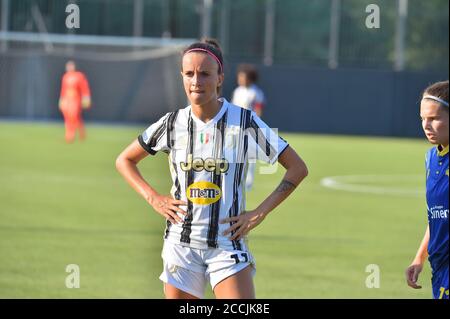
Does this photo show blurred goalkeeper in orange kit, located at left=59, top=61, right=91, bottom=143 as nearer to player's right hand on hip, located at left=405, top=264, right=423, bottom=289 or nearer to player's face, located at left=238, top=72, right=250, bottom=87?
player's face, located at left=238, top=72, right=250, bottom=87

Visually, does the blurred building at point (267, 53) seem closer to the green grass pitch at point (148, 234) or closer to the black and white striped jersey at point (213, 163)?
the green grass pitch at point (148, 234)

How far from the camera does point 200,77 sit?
20.2 feet

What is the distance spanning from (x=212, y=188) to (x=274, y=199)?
36 cm

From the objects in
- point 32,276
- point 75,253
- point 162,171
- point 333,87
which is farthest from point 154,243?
point 333,87

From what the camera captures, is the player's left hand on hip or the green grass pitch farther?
the green grass pitch

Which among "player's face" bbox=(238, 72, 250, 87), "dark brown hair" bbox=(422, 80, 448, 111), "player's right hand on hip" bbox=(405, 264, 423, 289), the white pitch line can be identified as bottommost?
the white pitch line

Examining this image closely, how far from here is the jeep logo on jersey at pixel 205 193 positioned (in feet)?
20.2

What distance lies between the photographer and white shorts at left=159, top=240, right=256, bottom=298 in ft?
20.1

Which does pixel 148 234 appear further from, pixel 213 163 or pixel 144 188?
pixel 213 163

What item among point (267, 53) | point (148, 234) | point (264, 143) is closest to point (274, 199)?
point (264, 143)

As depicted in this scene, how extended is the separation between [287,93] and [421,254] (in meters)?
35.7

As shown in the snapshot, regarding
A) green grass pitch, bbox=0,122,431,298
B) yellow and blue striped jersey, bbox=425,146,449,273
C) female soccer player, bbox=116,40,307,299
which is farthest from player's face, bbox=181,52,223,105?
green grass pitch, bbox=0,122,431,298

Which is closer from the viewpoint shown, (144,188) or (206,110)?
(206,110)

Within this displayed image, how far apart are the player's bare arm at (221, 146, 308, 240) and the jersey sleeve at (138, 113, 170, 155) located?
63cm
